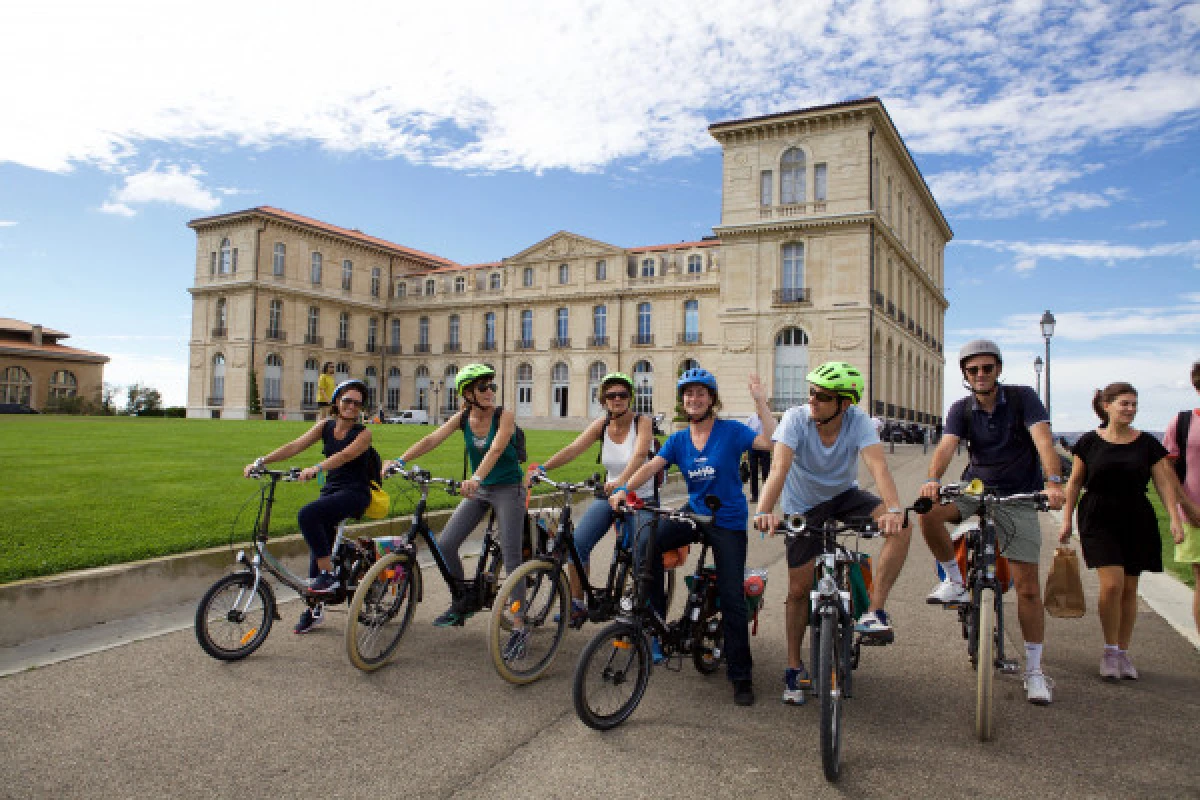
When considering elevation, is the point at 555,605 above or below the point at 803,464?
below

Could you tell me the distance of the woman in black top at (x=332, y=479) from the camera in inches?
228

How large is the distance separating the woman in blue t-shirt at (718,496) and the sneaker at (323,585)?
241cm

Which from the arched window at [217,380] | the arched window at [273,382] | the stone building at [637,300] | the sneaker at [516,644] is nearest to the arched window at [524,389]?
the stone building at [637,300]

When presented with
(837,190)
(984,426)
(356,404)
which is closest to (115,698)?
(356,404)

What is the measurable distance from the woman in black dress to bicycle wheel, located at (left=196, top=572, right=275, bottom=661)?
5339 millimetres

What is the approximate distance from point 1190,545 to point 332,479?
6.00 meters

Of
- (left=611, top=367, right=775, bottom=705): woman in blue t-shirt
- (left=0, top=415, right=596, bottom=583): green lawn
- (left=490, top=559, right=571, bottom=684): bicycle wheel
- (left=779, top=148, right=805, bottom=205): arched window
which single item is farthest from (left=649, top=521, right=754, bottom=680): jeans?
(left=779, top=148, right=805, bottom=205): arched window

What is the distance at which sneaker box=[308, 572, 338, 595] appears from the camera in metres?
5.76

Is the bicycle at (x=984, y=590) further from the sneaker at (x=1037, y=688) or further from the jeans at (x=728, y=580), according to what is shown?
the jeans at (x=728, y=580)

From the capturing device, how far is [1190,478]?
17.1 feet

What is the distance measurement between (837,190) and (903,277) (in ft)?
34.9

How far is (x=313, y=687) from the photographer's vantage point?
15.6ft

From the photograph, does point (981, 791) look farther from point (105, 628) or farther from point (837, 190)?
point (837, 190)

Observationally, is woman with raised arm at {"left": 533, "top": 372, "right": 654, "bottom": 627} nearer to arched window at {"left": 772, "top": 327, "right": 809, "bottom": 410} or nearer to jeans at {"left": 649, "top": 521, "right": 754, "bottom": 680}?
jeans at {"left": 649, "top": 521, "right": 754, "bottom": 680}
